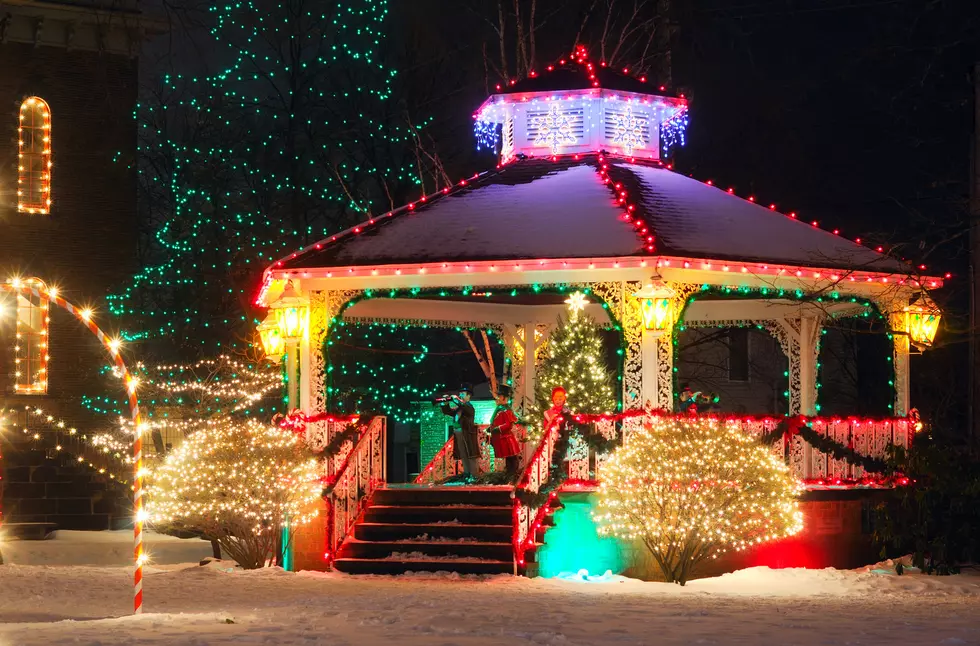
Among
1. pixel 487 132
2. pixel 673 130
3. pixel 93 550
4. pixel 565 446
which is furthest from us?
pixel 93 550

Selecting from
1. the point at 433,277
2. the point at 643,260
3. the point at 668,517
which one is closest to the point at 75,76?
the point at 433,277

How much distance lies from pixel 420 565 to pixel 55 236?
1391cm

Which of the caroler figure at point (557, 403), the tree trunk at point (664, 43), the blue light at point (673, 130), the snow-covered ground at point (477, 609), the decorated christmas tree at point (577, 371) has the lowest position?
the snow-covered ground at point (477, 609)

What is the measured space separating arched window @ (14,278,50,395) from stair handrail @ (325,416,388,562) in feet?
35.3

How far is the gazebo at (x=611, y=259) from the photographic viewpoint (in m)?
20.0

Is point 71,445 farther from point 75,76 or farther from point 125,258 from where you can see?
point 75,76

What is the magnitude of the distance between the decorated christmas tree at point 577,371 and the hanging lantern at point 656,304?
2.93m

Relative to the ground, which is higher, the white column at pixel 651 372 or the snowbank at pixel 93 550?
the white column at pixel 651 372

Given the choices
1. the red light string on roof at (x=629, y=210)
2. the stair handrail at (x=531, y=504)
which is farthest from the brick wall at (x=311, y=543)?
the red light string on roof at (x=629, y=210)

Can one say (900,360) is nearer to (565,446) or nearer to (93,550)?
(565,446)

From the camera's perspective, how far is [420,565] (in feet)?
62.5

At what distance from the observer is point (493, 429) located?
21953 mm

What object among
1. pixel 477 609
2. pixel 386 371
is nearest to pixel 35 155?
pixel 386 371

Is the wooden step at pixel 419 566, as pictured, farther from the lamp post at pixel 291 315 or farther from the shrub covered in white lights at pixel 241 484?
the lamp post at pixel 291 315
